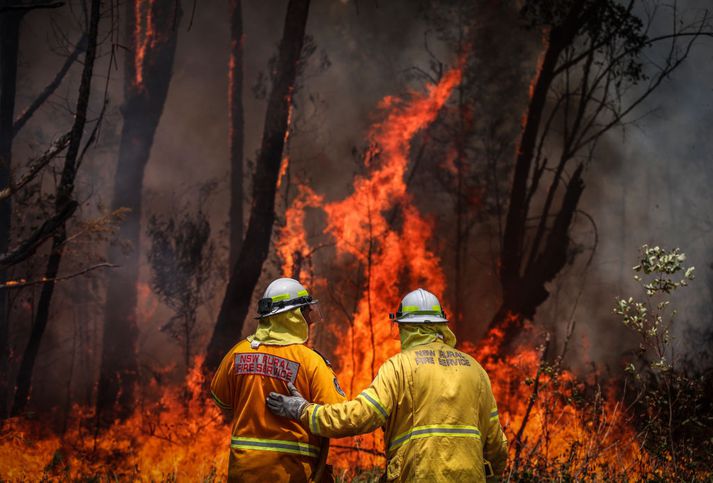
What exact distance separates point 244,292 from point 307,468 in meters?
8.28

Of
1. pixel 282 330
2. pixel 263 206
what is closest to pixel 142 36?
pixel 263 206

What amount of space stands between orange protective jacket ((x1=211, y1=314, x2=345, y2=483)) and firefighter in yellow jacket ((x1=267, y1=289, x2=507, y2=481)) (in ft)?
0.35

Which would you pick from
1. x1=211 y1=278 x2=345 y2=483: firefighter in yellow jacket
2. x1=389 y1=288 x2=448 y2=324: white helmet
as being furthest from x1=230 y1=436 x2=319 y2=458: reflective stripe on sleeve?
x1=389 y1=288 x2=448 y2=324: white helmet

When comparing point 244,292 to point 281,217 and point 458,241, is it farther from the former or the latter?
point 458,241

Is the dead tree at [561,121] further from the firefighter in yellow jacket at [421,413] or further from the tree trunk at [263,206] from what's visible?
the firefighter in yellow jacket at [421,413]

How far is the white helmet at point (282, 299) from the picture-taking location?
348 cm

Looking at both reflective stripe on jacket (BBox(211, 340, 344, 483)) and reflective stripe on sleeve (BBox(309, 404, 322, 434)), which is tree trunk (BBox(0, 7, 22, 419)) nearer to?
reflective stripe on jacket (BBox(211, 340, 344, 483))

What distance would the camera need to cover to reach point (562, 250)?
12.3 m

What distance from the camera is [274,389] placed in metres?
3.29

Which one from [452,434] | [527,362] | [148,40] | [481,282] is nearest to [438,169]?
[481,282]

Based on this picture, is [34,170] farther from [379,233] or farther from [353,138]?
[353,138]

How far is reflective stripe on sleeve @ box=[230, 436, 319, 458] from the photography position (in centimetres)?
322

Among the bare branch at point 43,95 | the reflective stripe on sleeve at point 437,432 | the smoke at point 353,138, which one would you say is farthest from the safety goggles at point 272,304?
the bare branch at point 43,95

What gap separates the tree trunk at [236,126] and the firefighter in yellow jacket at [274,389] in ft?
34.2
